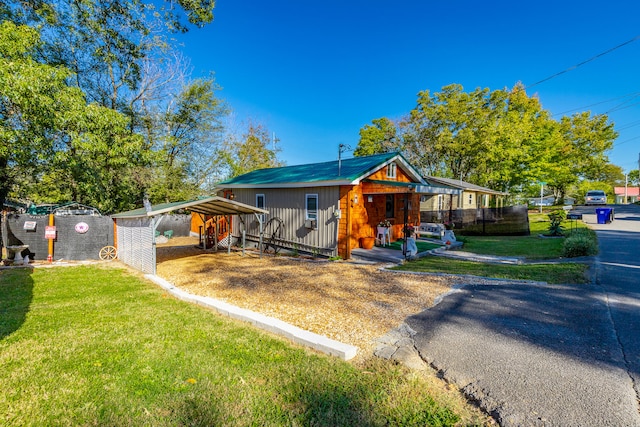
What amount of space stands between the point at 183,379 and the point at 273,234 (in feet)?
31.7

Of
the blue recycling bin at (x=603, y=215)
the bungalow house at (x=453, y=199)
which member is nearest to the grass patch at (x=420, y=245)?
the bungalow house at (x=453, y=199)

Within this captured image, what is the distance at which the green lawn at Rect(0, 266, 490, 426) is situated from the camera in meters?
2.42

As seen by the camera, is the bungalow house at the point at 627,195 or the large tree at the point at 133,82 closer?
the large tree at the point at 133,82

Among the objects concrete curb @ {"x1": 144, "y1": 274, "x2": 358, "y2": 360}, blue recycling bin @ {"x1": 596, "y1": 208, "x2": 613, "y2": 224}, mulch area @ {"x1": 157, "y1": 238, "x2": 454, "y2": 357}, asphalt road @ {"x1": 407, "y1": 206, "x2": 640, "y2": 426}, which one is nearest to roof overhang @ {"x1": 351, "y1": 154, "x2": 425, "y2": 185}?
mulch area @ {"x1": 157, "y1": 238, "x2": 454, "y2": 357}

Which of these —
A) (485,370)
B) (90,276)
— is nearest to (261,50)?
(90,276)

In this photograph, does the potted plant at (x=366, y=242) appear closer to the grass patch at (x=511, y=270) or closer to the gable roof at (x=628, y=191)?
the grass patch at (x=511, y=270)

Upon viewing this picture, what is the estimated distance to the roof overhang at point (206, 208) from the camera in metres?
7.81

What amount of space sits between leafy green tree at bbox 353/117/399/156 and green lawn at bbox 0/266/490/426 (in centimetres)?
3009

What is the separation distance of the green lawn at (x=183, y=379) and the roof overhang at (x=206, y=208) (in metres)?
3.59

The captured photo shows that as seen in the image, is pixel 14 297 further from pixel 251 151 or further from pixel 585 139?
pixel 585 139

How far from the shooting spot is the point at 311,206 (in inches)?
437

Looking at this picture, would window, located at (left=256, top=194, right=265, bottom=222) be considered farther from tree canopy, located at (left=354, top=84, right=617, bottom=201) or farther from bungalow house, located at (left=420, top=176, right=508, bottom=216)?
tree canopy, located at (left=354, top=84, right=617, bottom=201)

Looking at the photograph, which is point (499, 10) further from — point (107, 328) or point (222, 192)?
point (107, 328)

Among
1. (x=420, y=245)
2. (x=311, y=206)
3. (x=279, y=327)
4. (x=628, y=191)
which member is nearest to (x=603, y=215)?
(x=420, y=245)
